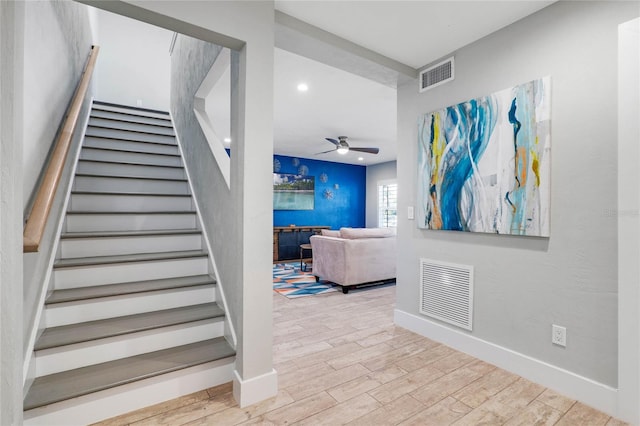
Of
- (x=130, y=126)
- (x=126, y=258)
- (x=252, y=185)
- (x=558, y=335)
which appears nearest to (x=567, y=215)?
(x=558, y=335)

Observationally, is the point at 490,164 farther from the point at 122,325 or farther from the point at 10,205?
the point at 122,325

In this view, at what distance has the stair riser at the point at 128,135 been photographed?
369 cm

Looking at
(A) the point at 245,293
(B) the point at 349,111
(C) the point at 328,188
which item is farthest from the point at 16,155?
(C) the point at 328,188

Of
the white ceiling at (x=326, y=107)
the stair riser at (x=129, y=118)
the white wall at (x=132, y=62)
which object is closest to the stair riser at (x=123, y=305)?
the white ceiling at (x=326, y=107)

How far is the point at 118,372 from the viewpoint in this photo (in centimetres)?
178

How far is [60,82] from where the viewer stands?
8.52ft

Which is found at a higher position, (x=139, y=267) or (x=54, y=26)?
(x=54, y=26)

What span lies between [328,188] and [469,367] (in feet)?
21.7

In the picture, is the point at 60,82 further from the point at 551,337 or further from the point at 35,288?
the point at 551,337

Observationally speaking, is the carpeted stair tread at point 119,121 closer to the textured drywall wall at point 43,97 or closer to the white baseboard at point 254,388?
the textured drywall wall at point 43,97

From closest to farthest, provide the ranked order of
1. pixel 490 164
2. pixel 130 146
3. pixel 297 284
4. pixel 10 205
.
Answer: pixel 10 205, pixel 490 164, pixel 130 146, pixel 297 284

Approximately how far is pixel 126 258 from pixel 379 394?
6.89 ft

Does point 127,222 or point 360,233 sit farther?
point 360,233

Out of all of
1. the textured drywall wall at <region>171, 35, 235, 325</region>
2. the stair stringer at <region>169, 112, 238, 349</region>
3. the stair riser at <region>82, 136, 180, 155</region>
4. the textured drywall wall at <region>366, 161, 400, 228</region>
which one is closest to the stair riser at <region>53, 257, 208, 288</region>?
the stair stringer at <region>169, 112, 238, 349</region>
